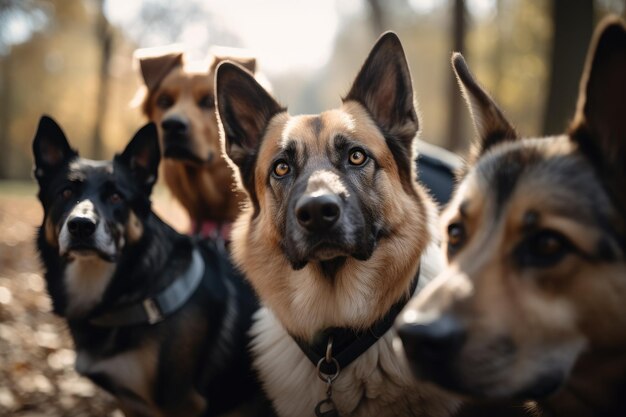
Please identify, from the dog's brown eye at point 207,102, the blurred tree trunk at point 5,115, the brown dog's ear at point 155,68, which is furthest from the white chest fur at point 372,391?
the blurred tree trunk at point 5,115

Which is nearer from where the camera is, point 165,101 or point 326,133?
point 326,133

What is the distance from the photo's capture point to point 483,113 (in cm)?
269

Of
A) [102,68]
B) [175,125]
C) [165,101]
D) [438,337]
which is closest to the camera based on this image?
[438,337]

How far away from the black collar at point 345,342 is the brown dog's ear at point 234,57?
8.78 ft

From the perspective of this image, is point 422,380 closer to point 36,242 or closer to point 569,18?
point 36,242

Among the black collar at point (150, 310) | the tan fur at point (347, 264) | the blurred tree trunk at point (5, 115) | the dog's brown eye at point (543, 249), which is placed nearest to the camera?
the dog's brown eye at point (543, 249)

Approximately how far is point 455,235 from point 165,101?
11.7 feet

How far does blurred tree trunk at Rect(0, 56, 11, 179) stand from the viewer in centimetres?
2531

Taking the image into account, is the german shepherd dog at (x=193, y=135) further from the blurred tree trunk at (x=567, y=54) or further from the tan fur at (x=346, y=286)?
the blurred tree trunk at (x=567, y=54)

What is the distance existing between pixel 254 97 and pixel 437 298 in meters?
2.18

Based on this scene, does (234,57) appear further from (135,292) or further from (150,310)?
(150,310)

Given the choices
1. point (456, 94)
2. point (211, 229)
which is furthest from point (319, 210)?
point (456, 94)

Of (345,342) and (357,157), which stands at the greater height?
(357,157)

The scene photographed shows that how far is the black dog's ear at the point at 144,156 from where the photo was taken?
400 centimetres
